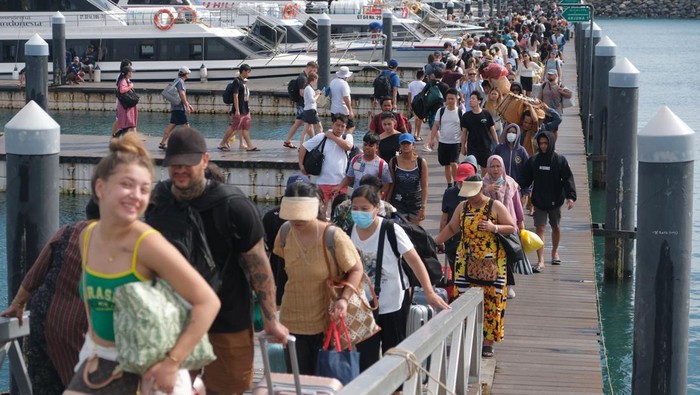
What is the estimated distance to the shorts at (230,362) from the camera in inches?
207

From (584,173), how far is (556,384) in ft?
33.3

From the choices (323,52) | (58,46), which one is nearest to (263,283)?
(323,52)

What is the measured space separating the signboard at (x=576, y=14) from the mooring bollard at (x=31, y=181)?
1603 centimetres

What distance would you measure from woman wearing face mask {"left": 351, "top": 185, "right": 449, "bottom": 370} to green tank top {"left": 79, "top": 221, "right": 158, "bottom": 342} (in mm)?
2986

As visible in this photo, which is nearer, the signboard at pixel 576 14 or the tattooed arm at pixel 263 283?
the tattooed arm at pixel 263 283

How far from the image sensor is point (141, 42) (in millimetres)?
35594

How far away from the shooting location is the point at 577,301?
11.5 m

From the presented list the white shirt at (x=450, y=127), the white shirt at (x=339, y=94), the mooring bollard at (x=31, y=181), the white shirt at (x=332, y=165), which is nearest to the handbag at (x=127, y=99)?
the white shirt at (x=339, y=94)

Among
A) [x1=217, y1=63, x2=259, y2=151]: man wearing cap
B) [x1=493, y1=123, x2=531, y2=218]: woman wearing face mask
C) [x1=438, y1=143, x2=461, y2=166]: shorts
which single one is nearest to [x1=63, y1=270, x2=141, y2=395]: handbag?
[x1=493, y1=123, x2=531, y2=218]: woman wearing face mask

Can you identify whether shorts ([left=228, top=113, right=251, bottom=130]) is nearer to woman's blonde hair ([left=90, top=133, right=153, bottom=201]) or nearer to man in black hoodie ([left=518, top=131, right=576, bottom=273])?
man in black hoodie ([left=518, top=131, right=576, bottom=273])

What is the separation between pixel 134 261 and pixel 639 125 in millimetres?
32891

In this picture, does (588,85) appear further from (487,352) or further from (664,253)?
(664,253)

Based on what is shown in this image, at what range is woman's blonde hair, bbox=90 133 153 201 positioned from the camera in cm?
439

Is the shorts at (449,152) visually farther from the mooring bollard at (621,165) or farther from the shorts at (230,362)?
the shorts at (230,362)
